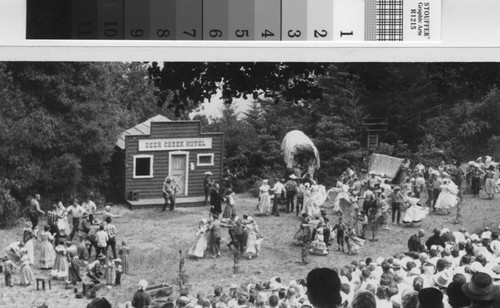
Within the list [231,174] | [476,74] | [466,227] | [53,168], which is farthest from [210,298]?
[476,74]

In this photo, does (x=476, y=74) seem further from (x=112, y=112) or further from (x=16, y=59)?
(x=16, y=59)

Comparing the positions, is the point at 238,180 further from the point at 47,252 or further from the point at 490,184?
the point at 490,184

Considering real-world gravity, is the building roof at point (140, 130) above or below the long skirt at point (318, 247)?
above

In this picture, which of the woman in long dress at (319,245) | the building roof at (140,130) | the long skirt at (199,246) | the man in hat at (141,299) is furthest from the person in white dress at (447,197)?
the man in hat at (141,299)

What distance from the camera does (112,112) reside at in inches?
236

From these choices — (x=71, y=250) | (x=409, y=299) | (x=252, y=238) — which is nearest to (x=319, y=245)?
(x=252, y=238)

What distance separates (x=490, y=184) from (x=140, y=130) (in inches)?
101

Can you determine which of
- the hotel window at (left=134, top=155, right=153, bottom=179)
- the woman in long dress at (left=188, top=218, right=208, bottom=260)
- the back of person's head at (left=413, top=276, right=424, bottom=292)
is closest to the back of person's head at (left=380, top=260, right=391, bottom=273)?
the back of person's head at (left=413, top=276, right=424, bottom=292)

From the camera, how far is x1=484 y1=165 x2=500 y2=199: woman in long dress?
6.27 m

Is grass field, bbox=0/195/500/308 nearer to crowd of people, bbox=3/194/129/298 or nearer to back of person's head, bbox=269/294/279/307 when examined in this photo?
crowd of people, bbox=3/194/129/298

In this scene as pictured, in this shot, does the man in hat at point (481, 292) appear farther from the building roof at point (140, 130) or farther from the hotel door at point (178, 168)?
the building roof at point (140, 130)

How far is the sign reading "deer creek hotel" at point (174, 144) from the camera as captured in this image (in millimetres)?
5992

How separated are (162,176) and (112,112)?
22.2 inches

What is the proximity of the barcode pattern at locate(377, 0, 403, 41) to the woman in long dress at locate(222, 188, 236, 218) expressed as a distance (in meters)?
1.69
